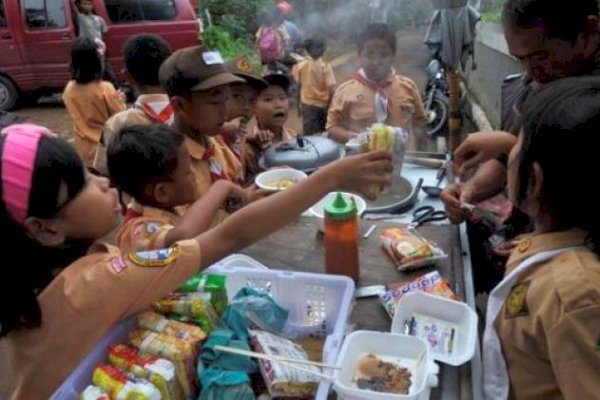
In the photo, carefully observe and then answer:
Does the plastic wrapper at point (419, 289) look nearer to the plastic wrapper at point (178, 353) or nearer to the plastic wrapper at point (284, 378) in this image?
the plastic wrapper at point (284, 378)

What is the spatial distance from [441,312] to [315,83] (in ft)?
15.0

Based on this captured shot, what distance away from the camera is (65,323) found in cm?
138

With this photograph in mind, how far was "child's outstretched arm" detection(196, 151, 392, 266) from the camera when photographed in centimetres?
168

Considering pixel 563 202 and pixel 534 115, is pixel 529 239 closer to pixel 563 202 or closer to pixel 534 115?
pixel 563 202

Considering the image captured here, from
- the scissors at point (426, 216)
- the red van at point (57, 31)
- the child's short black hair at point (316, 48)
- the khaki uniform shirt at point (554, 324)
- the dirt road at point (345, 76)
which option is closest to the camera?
the khaki uniform shirt at point (554, 324)

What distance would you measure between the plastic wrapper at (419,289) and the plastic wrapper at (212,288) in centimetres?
54

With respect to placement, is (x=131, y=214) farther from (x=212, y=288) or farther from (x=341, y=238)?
(x=341, y=238)

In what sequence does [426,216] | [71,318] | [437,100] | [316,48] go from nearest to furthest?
[71,318] → [426,216] → [316,48] → [437,100]

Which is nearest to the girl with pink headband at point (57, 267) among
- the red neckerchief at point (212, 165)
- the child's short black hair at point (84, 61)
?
the red neckerchief at point (212, 165)

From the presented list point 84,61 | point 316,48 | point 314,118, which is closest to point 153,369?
point 84,61

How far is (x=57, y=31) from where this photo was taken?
→ 1009cm

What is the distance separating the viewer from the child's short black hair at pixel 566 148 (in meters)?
1.30

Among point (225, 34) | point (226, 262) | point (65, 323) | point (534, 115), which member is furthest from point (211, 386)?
point (225, 34)

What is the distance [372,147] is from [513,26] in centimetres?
76
